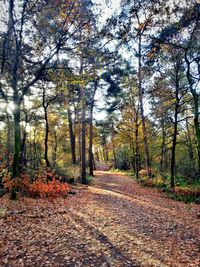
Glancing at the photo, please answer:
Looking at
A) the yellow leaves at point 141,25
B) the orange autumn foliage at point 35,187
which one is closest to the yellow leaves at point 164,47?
the yellow leaves at point 141,25

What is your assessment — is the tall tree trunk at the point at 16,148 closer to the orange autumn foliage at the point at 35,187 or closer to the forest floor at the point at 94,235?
the orange autumn foliage at the point at 35,187

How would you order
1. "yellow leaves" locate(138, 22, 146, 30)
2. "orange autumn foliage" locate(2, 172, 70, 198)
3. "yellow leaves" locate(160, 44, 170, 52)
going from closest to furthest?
"orange autumn foliage" locate(2, 172, 70, 198) → "yellow leaves" locate(138, 22, 146, 30) → "yellow leaves" locate(160, 44, 170, 52)

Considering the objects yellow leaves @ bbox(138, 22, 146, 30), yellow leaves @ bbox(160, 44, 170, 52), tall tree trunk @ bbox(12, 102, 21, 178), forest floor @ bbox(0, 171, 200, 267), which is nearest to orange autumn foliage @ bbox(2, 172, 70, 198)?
tall tree trunk @ bbox(12, 102, 21, 178)

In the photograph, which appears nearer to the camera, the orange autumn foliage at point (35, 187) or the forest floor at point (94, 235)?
the forest floor at point (94, 235)

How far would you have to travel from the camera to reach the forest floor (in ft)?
14.2

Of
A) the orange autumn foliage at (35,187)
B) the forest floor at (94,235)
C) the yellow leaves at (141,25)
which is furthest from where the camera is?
the yellow leaves at (141,25)

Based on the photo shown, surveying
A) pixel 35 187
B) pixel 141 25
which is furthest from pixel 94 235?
pixel 141 25

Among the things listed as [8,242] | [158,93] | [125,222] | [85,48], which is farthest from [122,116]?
[8,242]

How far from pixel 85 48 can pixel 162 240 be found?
23.6ft

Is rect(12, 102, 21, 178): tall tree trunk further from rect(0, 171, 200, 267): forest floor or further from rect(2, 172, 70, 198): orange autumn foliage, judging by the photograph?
rect(0, 171, 200, 267): forest floor

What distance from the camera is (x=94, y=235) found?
5539 mm

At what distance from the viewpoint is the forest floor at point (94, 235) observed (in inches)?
170

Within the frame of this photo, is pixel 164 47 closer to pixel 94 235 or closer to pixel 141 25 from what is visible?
pixel 141 25

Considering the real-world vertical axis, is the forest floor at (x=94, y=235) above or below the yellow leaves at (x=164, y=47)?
below
